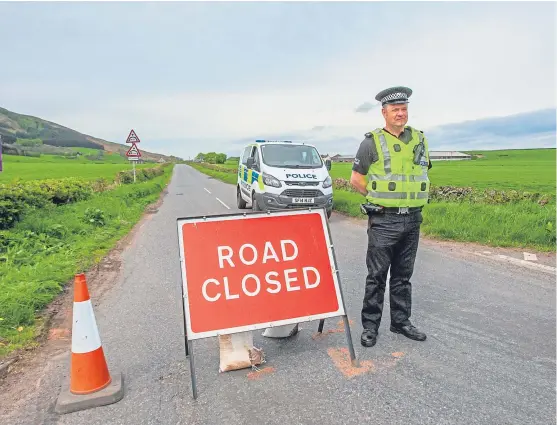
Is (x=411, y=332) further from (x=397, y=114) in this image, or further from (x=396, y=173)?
(x=397, y=114)

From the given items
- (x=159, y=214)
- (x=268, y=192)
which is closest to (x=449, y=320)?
(x=268, y=192)

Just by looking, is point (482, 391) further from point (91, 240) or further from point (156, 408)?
point (91, 240)

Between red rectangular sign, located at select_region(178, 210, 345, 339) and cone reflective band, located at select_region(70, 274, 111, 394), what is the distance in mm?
689

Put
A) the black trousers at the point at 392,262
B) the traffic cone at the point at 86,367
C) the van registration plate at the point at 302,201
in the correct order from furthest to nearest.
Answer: the van registration plate at the point at 302,201, the black trousers at the point at 392,262, the traffic cone at the point at 86,367

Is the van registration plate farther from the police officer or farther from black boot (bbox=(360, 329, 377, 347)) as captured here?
black boot (bbox=(360, 329, 377, 347))

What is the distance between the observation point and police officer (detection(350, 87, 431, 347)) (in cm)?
335

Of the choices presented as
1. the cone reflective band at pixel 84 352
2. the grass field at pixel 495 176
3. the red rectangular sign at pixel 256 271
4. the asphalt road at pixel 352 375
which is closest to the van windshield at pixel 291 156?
the asphalt road at pixel 352 375

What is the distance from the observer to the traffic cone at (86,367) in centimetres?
271

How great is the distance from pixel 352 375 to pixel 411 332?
0.89 meters

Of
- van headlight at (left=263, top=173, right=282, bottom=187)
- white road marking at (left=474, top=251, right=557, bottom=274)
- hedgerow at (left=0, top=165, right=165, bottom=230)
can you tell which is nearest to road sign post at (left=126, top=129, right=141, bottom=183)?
hedgerow at (left=0, top=165, right=165, bottom=230)

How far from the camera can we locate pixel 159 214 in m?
12.9

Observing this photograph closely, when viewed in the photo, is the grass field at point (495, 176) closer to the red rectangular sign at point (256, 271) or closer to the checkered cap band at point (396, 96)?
the checkered cap band at point (396, 96)

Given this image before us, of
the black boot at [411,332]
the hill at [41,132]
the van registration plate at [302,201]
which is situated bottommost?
the black boot at [411,332]

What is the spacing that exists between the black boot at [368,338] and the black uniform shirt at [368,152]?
4.65 feet
